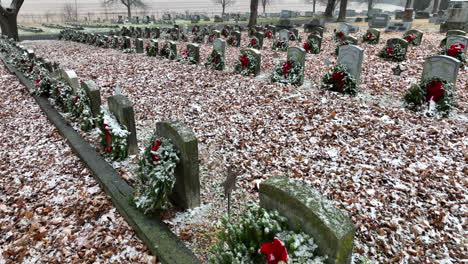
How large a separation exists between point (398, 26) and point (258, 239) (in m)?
21.7

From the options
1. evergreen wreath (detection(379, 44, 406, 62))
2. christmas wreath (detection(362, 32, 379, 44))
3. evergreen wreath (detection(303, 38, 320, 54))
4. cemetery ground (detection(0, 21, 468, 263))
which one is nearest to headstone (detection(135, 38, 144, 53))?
cemetery ground (detection(0, 21, 468, 263))

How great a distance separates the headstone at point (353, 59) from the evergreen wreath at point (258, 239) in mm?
6453

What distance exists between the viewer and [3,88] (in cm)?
1029

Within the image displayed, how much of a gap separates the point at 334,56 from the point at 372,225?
1040cm

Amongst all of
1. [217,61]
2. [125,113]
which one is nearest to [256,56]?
[217,61]

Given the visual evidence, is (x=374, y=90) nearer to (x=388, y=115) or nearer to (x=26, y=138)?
(x=388, y=115)

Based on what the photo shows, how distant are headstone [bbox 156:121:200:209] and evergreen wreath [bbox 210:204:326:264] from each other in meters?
1.18

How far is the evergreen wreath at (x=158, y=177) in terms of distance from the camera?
382cm

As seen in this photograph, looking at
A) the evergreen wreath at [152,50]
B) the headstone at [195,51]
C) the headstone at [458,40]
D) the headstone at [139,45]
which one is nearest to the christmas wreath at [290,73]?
the headstone at [195,51]

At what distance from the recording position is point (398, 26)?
65.4 ft

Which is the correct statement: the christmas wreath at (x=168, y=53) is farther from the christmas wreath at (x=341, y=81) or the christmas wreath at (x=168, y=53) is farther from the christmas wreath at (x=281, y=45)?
the christmas wreath at (x=341, y=81)

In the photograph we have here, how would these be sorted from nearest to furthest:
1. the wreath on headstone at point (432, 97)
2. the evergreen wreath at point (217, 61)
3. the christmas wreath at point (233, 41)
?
1. the wreath on headstone at point (432, 97)
2. the evergreen wreath at point (217, 61)
3. the christmas wreath at point (233, 41)

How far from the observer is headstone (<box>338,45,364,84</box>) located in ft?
26.3

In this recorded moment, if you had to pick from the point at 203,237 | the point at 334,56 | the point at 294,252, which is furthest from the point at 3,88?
the point at 334,56
